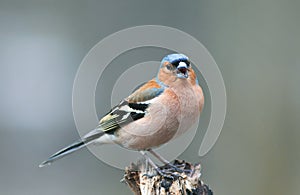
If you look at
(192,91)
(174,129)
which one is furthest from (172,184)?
(192,91)

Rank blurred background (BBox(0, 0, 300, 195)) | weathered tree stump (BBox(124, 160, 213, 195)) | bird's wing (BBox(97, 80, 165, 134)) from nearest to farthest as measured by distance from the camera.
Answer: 1. weathered tree stump (BBox(124, 160, 213, 195))
2. bird's wing (BBox(97, 80, 165, 134))
3. blurred background (BBox(0, 0, 300, 195))

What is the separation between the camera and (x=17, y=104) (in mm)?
4801

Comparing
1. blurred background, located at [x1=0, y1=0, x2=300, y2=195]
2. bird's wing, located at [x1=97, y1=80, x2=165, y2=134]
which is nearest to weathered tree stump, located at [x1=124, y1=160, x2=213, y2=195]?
bird's wing, located at [x1=97, y1=80, x2=165, y2=134]

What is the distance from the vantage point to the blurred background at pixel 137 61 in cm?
467

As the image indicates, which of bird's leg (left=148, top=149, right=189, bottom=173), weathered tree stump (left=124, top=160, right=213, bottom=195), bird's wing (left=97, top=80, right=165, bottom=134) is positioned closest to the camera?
weathered tree stump (left=124, top=160, right=213, bottom=195)

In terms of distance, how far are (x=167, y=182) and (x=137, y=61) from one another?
229cm

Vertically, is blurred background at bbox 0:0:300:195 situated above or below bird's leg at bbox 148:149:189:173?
above

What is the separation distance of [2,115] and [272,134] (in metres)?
2.40

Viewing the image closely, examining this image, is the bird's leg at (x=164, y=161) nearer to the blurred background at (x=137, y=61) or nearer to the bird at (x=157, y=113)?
the bird at (x=157, y=113)

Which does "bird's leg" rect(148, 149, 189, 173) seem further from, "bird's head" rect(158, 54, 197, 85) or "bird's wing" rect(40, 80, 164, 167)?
"bird's head" rect(158, 54, 197, 85)

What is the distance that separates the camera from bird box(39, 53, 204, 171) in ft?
8.59

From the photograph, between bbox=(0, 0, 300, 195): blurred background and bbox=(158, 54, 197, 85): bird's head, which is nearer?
bbox=(158, 54, 197, 85): bird's head

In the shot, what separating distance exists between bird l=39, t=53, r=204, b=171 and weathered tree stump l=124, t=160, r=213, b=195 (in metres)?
0.10

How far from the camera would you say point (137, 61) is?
4508 mm
